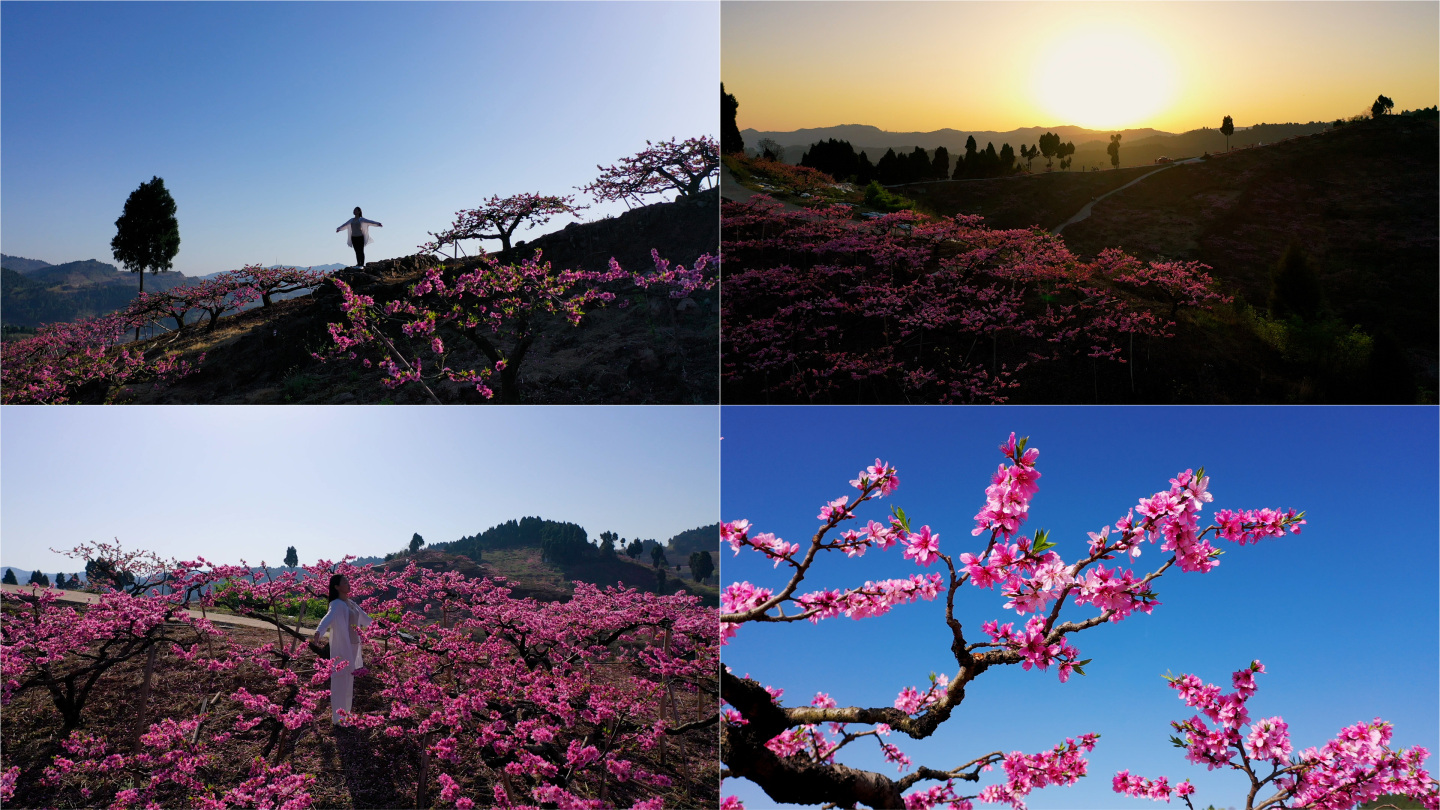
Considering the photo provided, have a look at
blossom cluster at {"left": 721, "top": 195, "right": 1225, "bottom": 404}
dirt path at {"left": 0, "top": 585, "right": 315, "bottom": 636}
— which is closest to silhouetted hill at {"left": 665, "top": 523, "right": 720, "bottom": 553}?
blossom cluster at {"left": 721, "top": 195, "right": 1225, "bottom": 404}

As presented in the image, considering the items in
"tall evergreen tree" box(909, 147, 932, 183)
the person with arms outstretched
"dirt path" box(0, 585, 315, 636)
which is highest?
"tall evergreen tree" box(909, 147, 932, 183)

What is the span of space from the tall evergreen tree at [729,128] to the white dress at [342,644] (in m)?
6.88

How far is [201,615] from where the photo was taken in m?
5.78

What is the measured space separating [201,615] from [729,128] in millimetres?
7876

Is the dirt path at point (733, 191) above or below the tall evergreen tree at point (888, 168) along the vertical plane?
below

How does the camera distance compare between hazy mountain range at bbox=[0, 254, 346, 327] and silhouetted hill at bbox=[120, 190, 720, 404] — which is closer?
hazy mountain range at bbox=[0, 254, 346, 327]

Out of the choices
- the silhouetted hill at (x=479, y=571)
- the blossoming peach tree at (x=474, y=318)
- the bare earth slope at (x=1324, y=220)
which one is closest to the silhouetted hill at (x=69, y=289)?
the blossoming peach tree at (x=474, y=318)

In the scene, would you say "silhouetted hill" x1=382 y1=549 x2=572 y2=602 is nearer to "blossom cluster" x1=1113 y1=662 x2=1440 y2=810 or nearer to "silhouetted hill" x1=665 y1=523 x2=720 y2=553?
"silhouetted hill" x1=665 y1=523 x2=720 y2=553

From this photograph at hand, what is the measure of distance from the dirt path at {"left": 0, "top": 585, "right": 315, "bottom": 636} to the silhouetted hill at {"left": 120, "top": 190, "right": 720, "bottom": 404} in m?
1.97

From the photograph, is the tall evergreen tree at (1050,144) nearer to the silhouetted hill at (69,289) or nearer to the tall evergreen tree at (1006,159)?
the tall evergreen tree at (1006,159)

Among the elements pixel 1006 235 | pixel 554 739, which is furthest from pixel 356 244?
pixel 1006 235

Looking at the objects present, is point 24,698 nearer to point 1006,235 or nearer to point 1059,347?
point 1059,347

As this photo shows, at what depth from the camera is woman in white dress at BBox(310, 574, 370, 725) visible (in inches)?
180

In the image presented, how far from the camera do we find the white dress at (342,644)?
4.57 m
